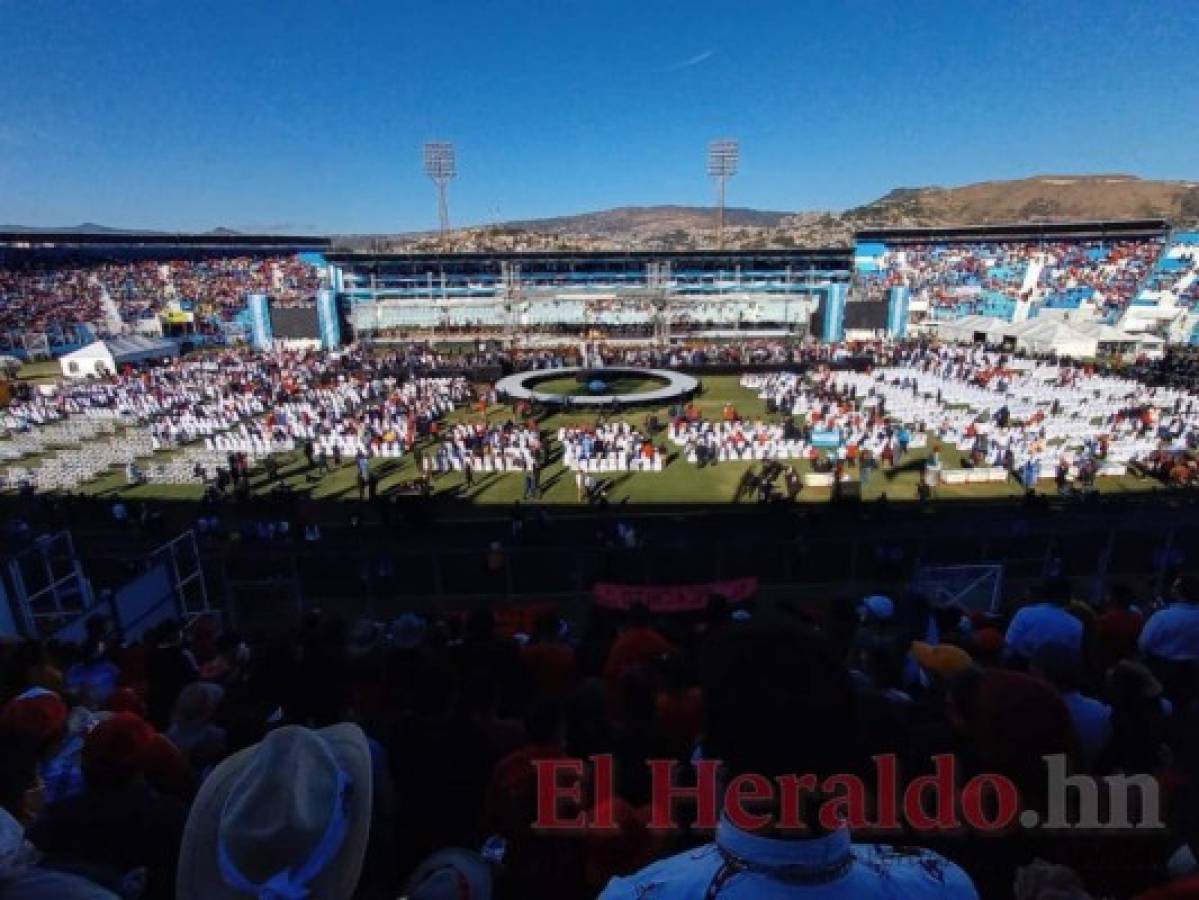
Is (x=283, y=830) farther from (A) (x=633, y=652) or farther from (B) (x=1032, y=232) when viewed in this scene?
(B) (x=1032, y=232)

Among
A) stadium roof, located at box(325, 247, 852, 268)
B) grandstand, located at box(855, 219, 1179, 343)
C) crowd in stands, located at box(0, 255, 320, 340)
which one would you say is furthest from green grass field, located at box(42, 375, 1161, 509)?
crowd in stands, located at box(0, 255, 320, 340)

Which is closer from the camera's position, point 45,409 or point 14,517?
point 14,517

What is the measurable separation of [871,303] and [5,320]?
71.9 m

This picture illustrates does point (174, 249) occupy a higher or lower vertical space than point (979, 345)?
higher

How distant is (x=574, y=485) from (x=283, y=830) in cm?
1817

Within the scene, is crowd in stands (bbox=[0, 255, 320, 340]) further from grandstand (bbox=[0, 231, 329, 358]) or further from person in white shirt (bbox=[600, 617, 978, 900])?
person in white shirt (bbox=[600, 617, 978, 900])

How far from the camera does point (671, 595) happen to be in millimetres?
10562

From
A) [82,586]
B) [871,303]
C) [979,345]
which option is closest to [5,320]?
[82,586]

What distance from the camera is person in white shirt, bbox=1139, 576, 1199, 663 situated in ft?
17.1

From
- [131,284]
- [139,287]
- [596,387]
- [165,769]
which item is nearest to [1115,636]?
[165,769]

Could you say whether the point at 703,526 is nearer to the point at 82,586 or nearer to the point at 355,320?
the point at 82,586

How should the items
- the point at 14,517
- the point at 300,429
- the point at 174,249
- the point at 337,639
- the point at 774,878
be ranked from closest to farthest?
the point at 774,878 < the point at 337,639 < the point at 14,517 < the point at 300,429 < the point at 174,249

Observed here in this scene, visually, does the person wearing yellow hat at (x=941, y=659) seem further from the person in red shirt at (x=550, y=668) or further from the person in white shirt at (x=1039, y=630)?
the person in red shirt at (x=550, y=668)

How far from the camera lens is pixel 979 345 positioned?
44.1 m
